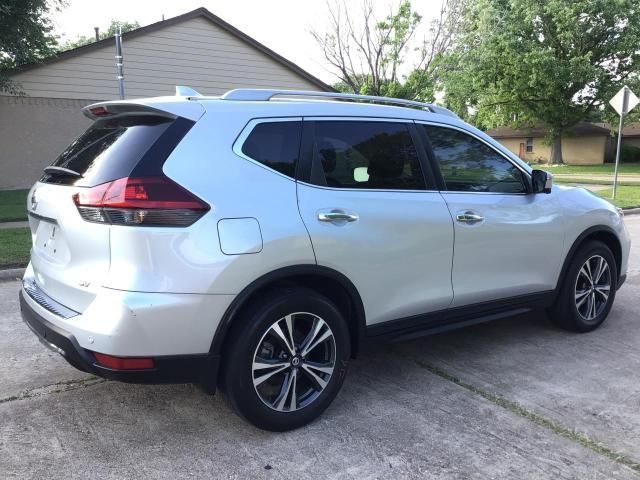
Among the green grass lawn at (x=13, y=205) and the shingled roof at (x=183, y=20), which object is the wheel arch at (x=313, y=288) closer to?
the green grass lawn at (x=13, y=205)

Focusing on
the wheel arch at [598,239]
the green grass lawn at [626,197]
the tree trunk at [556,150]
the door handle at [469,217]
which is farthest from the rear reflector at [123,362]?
the tree trunk at [556,150]

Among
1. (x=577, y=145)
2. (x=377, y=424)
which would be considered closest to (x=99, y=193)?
(x=377, y=424)

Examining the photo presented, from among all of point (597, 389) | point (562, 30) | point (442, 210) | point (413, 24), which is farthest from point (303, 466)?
point (562, 30)

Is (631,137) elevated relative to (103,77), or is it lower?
lower

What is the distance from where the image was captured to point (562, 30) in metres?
32.9

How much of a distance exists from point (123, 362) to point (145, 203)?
760 millimetres

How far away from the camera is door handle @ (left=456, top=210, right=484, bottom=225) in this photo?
3.79 meters

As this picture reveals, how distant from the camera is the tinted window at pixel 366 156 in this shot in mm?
3324

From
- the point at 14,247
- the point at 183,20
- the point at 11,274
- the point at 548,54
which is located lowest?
the point at 11,274

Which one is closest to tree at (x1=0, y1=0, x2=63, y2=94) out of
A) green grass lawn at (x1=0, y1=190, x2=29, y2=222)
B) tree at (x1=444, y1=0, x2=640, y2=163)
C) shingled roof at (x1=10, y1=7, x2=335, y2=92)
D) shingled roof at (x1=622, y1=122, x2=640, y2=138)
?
shingled roof at (x1=10, y1=7, x2=335, y2=92)

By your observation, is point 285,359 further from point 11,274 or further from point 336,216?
point 11,274

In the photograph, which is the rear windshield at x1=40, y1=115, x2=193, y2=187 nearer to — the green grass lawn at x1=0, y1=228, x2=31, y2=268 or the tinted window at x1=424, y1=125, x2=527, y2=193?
the tinted window at x1=424, y1=125, x2=527, y2=193

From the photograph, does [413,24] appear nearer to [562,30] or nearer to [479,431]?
[562,30]

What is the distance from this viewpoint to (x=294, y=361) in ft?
10.3
